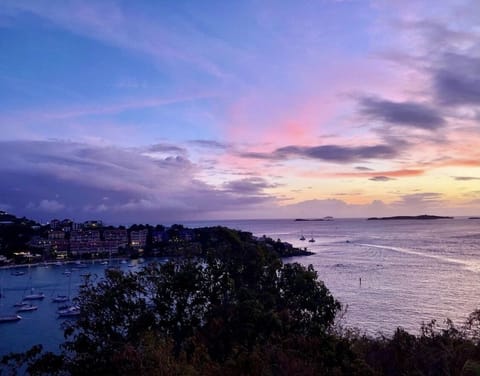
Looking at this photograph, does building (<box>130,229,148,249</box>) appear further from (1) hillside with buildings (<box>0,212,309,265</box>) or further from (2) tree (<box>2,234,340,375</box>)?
(2) tree (<box>2,234,340,375</box>)

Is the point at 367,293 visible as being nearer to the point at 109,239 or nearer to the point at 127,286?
the point at 127,286

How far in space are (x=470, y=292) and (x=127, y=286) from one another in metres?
30.8

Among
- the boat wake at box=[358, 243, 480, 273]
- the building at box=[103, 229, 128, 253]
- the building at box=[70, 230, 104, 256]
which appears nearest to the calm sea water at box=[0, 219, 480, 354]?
the boat wake at box=[358, 243, 480, 273]

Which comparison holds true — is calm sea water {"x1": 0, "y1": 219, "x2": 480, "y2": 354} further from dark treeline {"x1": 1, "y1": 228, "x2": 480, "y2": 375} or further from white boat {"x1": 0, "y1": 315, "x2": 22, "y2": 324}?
dark treeline {"x1": 1, "y1": 228, "x2": 480, "y2": 375}

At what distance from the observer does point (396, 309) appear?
3034cm

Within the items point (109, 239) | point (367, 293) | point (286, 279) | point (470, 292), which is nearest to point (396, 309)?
point (367, 293)

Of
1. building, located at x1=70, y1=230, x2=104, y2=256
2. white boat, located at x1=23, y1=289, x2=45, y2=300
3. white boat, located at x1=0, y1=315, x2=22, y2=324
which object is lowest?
white boat, located at x1=0, y1=315, x2=22, y2=324

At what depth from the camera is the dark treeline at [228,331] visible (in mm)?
8320

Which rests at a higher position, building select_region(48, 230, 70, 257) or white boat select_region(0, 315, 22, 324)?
building select_region(48, 230, 70, 257)

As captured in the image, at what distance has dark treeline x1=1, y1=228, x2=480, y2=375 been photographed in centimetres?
832

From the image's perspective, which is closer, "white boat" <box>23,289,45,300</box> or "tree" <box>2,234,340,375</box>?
"tree" <box>2,234,340,375</box>

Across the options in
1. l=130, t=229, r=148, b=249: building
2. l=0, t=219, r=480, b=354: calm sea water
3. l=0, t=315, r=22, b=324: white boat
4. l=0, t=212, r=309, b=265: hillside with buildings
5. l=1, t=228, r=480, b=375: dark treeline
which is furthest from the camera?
l=130, t=229, r=148, b=249: building

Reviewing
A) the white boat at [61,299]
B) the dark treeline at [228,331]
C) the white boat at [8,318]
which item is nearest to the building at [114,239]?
the white boat at [61,299]

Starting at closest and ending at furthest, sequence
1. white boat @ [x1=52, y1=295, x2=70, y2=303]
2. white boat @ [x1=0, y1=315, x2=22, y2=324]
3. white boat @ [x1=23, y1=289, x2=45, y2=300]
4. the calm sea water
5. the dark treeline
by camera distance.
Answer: the dark treeline, the calm sea water, white boat @ [x1=0, y1=315, x2=22, y2=324], white boat @ [x1=52, y1=295, x2=70, y2=303], white boat @ [x1=23, y1=289, x2=45, y2=300]
